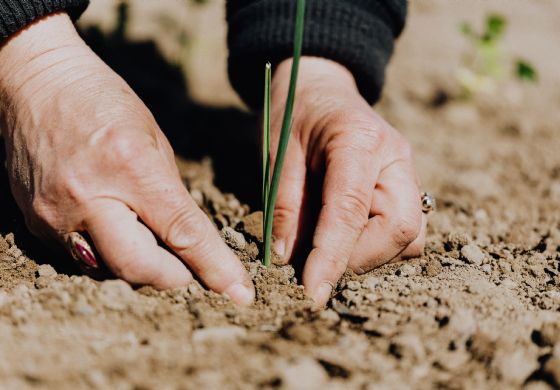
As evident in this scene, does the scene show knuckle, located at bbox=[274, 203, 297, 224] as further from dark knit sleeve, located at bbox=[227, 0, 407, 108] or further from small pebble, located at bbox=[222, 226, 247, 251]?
dark knit sleeve, located at bbox=[227, 0, 407, 108]

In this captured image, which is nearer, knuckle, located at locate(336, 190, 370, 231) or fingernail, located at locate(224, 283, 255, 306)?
fingernail, located at locate(224, 283, 255, 306)

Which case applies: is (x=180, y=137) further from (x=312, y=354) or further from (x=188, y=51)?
(x=312, y=354)

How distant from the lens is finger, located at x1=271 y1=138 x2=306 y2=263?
1.34 m

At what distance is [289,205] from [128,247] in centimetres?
46

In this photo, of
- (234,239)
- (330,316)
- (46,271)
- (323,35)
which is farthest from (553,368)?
(323,35)

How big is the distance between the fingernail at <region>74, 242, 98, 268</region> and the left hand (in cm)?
44

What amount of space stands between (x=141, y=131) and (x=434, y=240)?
34.3 inches

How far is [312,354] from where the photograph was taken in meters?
0.93

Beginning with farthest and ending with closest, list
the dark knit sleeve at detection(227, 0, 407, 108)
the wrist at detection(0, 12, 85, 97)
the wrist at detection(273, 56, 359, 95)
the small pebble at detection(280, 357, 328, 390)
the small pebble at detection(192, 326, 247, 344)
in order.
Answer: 1. the dark knit sleeve at detection(227, 0, 407, 108)
2. the wrist at detection(273, 56, 359, 95)
3. the wrist at detection(0, 12, 85, 97)
4. the small pebble at detection(192, 326, 247, 344)
5. the small pebble at detection(280, 357, 328, 390)

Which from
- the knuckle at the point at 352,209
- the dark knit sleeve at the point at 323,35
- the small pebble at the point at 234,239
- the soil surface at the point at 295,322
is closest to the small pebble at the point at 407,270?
the soil surface at the point at 295,322

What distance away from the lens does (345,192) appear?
125cm

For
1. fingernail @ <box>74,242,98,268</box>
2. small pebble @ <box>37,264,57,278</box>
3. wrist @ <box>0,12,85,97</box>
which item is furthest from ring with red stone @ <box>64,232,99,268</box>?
wrist @ <box>0,12,85,97</box>

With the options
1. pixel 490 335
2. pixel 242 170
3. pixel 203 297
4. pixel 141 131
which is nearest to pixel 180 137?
pixel 242 170

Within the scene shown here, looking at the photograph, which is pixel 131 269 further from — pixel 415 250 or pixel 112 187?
pixel 415 250
